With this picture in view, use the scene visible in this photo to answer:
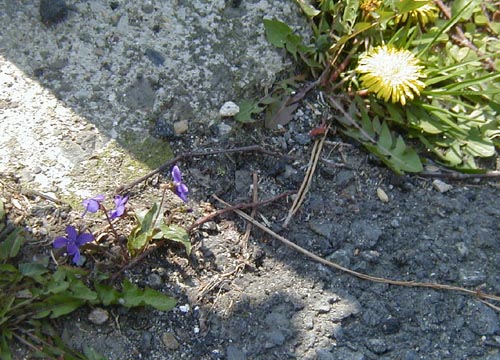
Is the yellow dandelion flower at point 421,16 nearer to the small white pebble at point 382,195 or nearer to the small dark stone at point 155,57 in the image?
the small white pebble at point 382,195

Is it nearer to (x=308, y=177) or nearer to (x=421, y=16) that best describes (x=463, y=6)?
(x=421, y=16)

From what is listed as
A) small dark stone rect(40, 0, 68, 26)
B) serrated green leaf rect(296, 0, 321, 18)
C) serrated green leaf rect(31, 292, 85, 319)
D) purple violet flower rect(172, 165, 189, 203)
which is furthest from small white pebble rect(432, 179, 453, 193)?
small dark stone rect(40, 0, 68, 26)

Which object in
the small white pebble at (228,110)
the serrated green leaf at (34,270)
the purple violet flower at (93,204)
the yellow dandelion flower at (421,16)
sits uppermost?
the yellow dandelion flower at (421,16)

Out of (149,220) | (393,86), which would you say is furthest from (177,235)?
(393,86)

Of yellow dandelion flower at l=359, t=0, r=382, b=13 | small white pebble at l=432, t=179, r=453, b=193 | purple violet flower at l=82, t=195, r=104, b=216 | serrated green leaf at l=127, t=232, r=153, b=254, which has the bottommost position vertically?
serrated green leaf at l=127, t=232, r=153, b=254

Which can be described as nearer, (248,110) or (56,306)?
(56,306)

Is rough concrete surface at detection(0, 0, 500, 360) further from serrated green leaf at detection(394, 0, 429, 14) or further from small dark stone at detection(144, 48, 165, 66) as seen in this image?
serrated green leaf at detection(394, 0, 429, 14)

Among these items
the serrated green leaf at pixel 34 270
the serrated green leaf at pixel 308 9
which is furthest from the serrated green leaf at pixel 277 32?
the serrated green leaf at pixel 34 270
